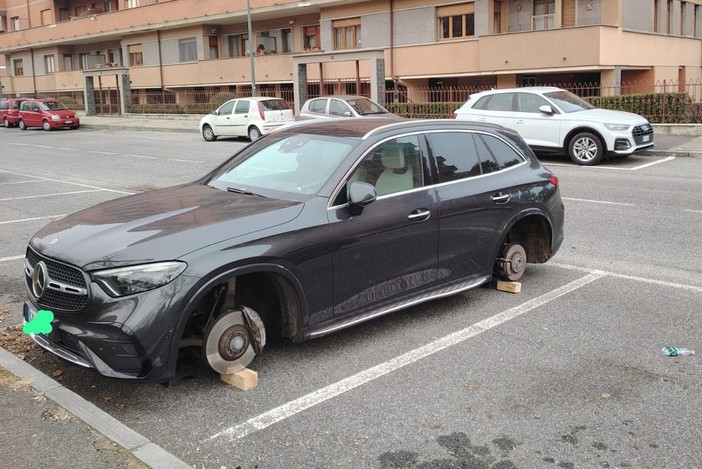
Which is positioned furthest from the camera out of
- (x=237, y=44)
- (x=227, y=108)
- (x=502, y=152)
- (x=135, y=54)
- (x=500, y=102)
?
(x=135, y=54)

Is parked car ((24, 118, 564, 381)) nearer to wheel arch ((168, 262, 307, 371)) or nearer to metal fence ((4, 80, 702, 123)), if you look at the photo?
wheel arch ((168, 262, 307, 371))

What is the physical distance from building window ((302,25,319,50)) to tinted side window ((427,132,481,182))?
108ft

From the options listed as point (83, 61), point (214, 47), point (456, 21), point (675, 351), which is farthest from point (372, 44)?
point (83, 61)

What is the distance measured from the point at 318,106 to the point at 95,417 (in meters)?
19.5

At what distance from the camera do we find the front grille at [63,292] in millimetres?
4137

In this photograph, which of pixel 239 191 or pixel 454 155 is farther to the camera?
pixel 454 155

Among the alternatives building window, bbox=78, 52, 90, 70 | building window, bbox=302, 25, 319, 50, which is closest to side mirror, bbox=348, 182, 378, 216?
building window, bbox=302, 25, 319, 50

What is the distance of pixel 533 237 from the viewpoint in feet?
21.9

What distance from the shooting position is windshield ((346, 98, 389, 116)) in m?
21.9

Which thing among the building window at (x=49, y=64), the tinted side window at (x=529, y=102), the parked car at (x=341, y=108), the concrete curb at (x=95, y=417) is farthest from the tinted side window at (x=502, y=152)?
the building window at (x=49, y=64)

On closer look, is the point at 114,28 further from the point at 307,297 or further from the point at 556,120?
the point at 307,297

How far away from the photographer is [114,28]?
47.3m

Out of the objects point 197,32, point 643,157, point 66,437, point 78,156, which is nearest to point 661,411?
point 66,437

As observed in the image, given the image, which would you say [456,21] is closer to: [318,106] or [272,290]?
[318,106]
